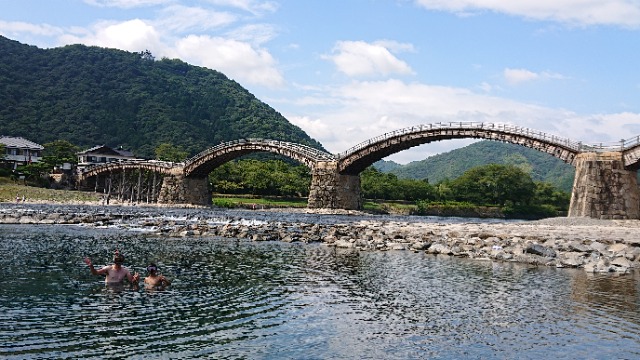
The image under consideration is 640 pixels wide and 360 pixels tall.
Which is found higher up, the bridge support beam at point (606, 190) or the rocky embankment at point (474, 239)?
the bridge support beam at point (606, 190)

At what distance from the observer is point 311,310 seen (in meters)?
13.5

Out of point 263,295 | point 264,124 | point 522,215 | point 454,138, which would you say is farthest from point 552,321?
point 264,124

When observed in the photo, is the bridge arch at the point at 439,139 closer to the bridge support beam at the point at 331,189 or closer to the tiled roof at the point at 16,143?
the bridge support beam at the point at 331,189

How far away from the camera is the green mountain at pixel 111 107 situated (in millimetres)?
142875

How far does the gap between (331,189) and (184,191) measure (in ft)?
84.0

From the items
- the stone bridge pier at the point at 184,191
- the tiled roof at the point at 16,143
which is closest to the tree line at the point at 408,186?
the tiled roof at the point at 16,143

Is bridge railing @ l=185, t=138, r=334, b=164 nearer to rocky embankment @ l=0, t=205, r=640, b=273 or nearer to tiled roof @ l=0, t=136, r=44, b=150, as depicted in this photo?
rocky embankment @ l=0, t=205, r=640, b=273

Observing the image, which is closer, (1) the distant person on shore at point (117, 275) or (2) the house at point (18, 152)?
(1) the distant person on shore at point (117, 275)

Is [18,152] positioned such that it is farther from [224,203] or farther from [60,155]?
[224,203]

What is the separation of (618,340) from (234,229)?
26.8 meters

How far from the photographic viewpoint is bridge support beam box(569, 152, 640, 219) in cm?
4631

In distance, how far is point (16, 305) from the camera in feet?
41.5

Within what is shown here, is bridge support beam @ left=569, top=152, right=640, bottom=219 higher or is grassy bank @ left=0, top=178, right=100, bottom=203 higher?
bridge support beam @ left=569, top=152, right=640, bottom=219

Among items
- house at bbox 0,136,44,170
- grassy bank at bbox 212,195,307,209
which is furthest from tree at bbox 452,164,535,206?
house at bbox 0,136,44,170
